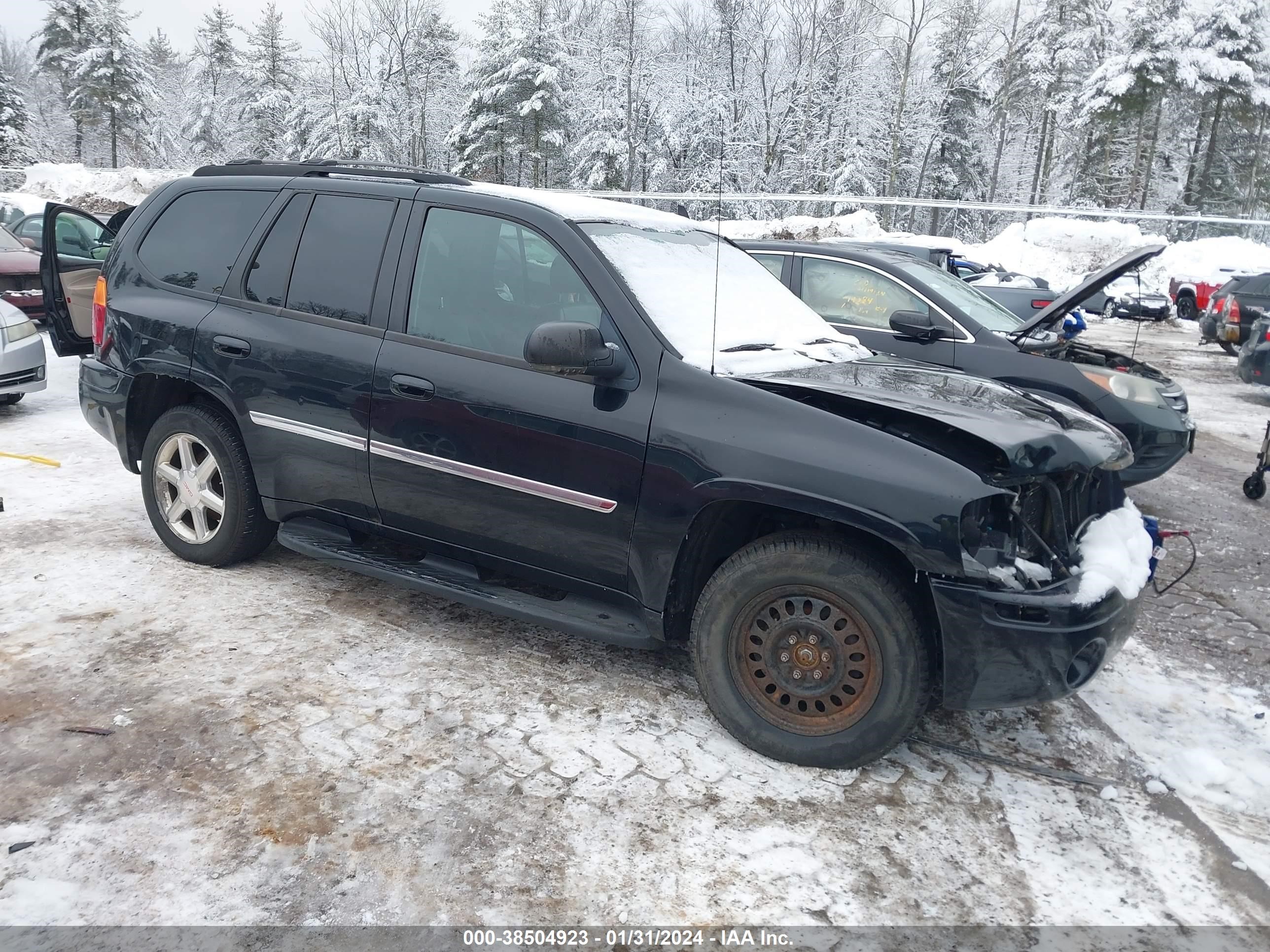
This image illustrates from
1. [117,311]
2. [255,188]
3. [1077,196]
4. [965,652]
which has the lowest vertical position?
[965,652]

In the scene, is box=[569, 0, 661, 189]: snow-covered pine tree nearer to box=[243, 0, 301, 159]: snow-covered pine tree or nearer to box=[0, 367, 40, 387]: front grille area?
box=[243, 0, 301, 159]: snow-covered pine tree

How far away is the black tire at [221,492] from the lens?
4250 mm

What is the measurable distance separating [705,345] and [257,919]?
2.31 m

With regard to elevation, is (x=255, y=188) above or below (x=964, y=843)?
above

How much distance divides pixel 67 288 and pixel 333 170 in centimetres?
472

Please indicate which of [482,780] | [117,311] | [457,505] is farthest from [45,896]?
[117,311]

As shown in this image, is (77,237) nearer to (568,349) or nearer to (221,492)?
(221,492)

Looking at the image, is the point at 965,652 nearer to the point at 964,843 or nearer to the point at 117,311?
the point at 964,843

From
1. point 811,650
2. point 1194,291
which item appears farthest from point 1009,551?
point 1194,291

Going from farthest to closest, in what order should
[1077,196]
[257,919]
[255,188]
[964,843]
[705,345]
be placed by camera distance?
[1077,196] → [255,188] → [705,345] → [964,843] → [257,919]

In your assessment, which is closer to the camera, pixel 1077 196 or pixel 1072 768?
pixel 1072 768

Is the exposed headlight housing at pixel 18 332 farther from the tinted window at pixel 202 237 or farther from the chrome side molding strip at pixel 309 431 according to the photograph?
the chrome side molding strip at pixel 309 431

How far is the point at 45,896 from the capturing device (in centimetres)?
233

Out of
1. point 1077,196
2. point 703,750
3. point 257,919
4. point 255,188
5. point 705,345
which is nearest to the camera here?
point 257,919
